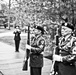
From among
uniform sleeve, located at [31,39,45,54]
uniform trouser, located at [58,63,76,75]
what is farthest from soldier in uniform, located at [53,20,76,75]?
uniform sleeve, located at [31,39,45,54]

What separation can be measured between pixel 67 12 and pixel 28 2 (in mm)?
2383

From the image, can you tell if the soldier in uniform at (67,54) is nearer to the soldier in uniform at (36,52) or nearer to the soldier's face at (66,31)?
the soldier's face at (66,31)

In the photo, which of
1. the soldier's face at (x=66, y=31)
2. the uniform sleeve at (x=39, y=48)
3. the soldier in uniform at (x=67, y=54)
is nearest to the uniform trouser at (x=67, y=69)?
the soldier in uniform at (x=67, y=54)

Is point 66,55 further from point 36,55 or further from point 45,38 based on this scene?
point 45,38

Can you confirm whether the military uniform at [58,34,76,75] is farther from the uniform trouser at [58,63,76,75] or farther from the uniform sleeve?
the uniform sleeve

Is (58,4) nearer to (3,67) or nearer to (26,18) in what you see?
(26,18)

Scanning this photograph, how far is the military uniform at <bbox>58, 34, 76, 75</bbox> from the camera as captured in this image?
438 cm

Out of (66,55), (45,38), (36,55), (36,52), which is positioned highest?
(66,55)

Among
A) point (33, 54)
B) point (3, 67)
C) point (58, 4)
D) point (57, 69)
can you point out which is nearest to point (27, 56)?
point (33, 54)

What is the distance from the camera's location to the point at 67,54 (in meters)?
4.61

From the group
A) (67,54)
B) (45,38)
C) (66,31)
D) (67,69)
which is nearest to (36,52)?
(66,31)

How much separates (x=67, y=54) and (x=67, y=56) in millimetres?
198

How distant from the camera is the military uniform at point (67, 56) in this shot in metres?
4.38

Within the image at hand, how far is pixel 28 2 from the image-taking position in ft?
41.9
